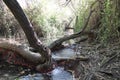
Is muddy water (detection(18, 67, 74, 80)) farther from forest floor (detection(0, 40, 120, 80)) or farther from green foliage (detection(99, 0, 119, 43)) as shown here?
green foliage (detection(99, 0, 119, 43))

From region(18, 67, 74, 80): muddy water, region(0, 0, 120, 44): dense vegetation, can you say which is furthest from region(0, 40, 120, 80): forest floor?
region(0, 0, 120, 44): dense vegetation

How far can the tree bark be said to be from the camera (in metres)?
4.64

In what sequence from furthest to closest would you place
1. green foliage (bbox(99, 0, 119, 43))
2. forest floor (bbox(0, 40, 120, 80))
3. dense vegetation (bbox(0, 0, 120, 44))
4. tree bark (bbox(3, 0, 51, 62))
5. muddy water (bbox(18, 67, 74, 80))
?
dense vegetation (bbox(0, 0, 120, 44)), green foliage (bbox(99, 0, 119, 43)), muddy water (bbox(18, 67, 74, 80)), forest floor (bbox(0, 40, 120, 80)), tree bark (bbox(3, 0, 51, 62))

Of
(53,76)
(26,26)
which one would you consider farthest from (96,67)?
(26,26)

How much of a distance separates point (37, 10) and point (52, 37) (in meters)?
1.58

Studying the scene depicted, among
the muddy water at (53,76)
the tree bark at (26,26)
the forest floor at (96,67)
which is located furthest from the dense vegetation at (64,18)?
the tree bark at (26,26)

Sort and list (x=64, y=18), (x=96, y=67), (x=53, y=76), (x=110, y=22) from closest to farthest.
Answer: (x=96, y=67) → (x=53, y=76) → (x=110, y=22) → (x=64, y=18)

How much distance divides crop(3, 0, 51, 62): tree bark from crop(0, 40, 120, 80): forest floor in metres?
0.68

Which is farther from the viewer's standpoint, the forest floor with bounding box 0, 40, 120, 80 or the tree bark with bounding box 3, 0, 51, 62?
the forest floor with bounding box 0, 40, 120, 80

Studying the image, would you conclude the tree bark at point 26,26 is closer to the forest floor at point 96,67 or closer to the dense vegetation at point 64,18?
the forest floor at point 96,67

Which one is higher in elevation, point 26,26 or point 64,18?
point 26,26

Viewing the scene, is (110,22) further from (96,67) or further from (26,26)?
(26,26)

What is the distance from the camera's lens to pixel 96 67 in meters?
5.22

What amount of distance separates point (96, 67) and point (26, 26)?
1.86 m
